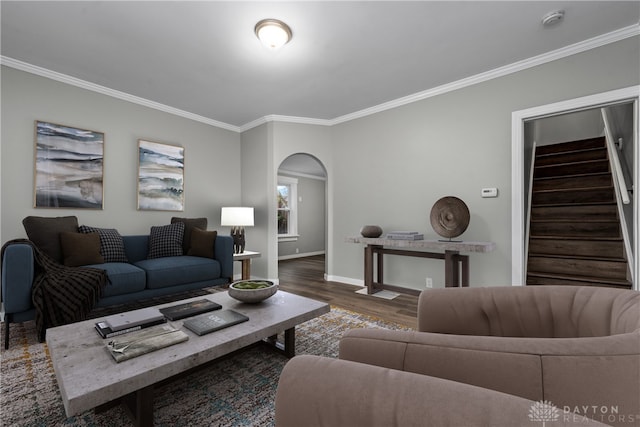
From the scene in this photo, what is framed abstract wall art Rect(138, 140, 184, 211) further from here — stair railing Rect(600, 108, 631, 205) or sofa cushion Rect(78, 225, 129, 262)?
stair railing Rect(600, 108, 631, 205)

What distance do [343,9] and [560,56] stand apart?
214cm

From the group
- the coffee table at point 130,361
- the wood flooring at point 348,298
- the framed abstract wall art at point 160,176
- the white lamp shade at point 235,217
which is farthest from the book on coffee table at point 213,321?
the framed abstract wall art at point 160,176

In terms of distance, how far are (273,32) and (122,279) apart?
250 cm

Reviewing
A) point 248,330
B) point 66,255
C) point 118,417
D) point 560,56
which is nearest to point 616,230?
point 560,56

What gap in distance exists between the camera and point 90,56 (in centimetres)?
276

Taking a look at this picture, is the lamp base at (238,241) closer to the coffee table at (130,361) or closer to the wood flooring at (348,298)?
the wood flooring at (348,298)

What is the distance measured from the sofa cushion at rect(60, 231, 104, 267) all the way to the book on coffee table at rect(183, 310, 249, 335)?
1.93 m

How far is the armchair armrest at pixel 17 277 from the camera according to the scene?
2.09 m

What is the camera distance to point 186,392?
1597mm

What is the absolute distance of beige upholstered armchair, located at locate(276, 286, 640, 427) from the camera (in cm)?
47

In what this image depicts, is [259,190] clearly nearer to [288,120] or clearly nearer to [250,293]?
[288,120]

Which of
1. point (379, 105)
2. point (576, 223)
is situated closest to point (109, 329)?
point (379, 105)

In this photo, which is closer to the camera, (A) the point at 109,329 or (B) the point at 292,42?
(A) the point at 109,329

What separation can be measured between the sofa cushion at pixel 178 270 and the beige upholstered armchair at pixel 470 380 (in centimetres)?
263
